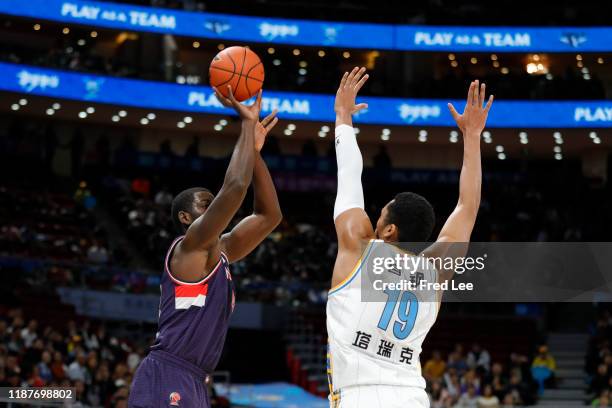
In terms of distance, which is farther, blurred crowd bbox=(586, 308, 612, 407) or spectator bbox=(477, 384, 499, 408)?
blurred crowd bbox=(586, 308, 612, 407)

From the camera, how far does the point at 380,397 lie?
14.6 ft

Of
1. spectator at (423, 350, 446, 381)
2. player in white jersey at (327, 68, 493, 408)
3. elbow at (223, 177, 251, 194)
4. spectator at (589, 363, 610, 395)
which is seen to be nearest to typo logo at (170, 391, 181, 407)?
player in white jersey at (327, 68, 493, 408)

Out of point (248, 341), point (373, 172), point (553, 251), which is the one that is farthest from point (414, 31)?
point (248, 341)

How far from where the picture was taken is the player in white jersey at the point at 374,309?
14.5 feet

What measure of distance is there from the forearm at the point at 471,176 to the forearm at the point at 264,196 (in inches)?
48.1

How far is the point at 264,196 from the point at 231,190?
792 millimetres

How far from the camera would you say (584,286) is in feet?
74.3

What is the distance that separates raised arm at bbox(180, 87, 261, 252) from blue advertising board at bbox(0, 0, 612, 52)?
2367cm

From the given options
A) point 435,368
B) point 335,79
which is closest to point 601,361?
point 435,368

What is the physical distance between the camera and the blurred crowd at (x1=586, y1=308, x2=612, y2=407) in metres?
17.7

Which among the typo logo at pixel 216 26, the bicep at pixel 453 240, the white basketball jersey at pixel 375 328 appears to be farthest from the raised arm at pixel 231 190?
the typo logo at pixel 216 26

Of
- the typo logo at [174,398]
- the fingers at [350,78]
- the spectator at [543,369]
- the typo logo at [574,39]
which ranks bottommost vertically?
the spectator at [543,369]

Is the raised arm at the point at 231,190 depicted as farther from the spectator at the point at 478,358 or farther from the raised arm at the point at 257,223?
the spectator at the point at 478,358

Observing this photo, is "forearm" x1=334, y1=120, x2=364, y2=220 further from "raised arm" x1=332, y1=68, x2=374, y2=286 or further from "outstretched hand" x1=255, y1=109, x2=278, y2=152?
"outstretched hand" x1=255, y1=109, x2=278, y2=152
